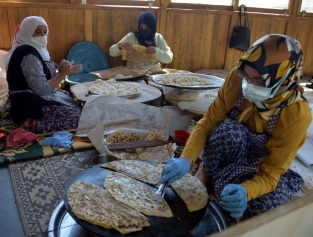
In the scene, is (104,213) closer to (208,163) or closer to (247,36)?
(208,163)

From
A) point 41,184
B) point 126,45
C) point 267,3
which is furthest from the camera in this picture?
point 267,3

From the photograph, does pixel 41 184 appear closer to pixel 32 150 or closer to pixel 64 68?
pixel 32 150

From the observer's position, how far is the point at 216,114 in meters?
1.68

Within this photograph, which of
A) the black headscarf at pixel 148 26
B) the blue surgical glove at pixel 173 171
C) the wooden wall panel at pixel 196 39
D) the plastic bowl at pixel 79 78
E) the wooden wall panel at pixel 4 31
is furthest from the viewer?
the wooden wall panel at pixel 196 39

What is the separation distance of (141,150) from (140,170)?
2.36 feet

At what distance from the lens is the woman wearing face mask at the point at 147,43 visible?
3680 mm

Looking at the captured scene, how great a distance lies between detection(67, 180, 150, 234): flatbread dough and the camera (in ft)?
3.86

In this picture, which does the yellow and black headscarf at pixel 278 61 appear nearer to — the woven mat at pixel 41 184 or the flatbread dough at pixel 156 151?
the flatbread dough at pixel 156 151

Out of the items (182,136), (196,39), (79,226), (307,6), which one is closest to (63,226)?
(79,226)

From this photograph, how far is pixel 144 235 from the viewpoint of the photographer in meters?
1.17

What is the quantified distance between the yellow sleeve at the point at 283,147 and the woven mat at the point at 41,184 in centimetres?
79

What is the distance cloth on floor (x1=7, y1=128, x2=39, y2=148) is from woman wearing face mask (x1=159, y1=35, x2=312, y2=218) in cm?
140

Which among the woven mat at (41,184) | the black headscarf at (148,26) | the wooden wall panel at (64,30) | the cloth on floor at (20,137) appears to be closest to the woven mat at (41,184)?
the woven mat at (41,184)

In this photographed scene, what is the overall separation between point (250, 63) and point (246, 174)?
0.58 meters
